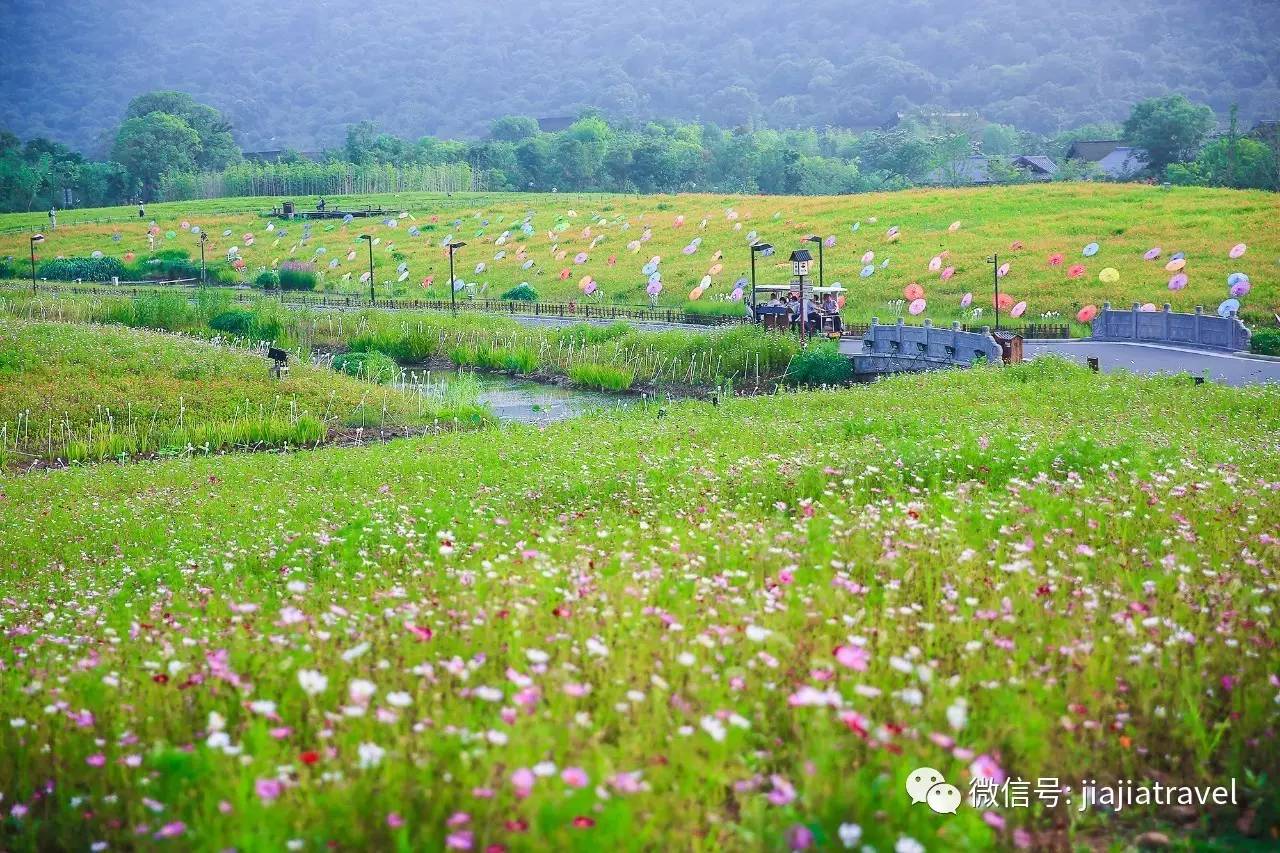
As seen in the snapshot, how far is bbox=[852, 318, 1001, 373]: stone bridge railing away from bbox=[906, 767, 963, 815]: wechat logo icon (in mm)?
31157

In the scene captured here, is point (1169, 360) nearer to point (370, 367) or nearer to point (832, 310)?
point (832, 310)

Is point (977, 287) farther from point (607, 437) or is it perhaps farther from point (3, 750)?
point (3, 750)

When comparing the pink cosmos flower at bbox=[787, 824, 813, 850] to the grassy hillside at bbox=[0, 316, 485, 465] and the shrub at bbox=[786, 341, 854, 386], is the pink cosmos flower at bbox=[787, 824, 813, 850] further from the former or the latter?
the shrub at bbox=[786, 341, 854, 386]

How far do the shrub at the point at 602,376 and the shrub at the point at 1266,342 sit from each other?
1848 centimetres

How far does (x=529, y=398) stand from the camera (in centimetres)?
3859

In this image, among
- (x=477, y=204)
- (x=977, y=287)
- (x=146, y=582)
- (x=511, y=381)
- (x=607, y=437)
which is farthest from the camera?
(x=477, y=204)

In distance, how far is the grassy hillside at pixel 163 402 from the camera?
2942 centimetres

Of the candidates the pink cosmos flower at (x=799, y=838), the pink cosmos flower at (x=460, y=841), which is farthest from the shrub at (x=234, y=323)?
the pink cosmos flower at (x=799, y=838)

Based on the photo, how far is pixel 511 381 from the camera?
4297cm

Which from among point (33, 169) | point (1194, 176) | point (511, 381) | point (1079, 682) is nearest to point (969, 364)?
point (511, 381)

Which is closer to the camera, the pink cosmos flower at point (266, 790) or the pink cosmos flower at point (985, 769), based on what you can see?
the pink cosmos flower at point (266, 790)

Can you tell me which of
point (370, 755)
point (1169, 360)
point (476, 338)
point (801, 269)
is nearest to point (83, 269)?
point (476, 338)

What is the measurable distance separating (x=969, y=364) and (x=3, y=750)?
3245 centimetres

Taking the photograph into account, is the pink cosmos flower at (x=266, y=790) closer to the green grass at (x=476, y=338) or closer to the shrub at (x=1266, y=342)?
the green grass at (x=476, y=338)
